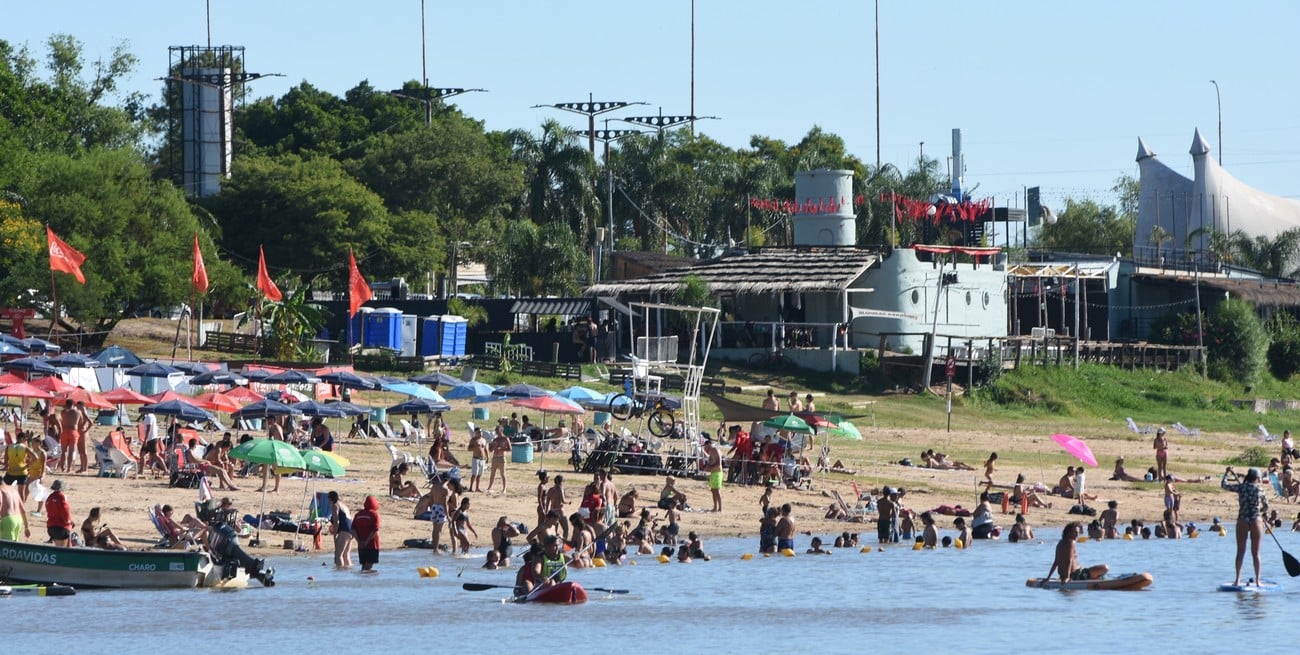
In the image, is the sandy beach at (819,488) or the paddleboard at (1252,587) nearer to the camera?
the paddleboard at (1252,587)

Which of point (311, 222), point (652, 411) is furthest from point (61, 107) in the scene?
point (652, 411)

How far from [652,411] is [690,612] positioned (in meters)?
12.4

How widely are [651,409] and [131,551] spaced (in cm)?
1539

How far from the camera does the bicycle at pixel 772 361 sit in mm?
50625

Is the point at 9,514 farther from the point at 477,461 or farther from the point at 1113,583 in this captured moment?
the point at 1113,583

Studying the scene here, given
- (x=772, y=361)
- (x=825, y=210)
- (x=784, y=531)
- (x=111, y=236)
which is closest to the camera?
(x=784, y=531)

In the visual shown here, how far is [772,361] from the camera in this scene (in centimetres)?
5078

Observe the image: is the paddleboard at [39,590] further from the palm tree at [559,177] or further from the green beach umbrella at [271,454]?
the palm tree at [559,177]

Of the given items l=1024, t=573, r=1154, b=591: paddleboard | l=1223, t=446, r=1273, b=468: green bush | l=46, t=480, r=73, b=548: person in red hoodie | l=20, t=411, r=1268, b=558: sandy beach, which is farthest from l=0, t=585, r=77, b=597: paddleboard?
l=1223, t=446, r=1273, b=468: green bush

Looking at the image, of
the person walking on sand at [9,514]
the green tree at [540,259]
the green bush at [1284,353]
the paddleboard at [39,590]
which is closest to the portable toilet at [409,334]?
the green tree at [540,259]

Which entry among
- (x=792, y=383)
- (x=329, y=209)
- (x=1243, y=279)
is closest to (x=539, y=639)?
(x=792, y=383)

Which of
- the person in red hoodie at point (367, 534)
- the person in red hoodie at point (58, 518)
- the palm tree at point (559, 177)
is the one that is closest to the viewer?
the person in red hoodie at point (58, 518)

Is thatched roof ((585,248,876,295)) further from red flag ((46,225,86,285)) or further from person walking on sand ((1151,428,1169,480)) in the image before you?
red flag ((46,225,86,285))

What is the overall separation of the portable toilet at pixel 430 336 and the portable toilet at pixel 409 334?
39 centimetres
